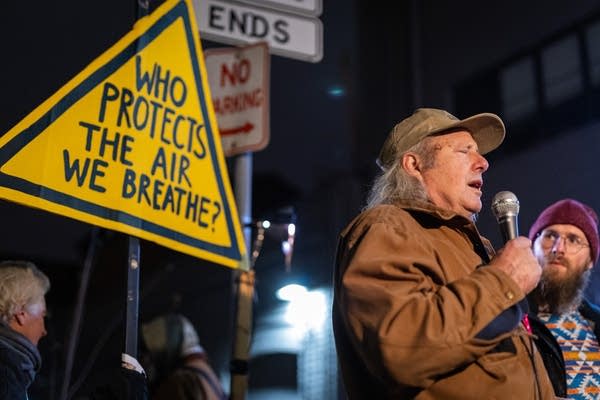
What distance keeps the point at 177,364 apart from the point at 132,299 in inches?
114

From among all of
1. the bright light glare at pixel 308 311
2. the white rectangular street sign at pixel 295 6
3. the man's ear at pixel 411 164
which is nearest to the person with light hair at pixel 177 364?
the white rectangular street sign at pixel 295 6

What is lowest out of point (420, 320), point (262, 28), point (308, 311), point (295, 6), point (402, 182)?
point (420, 320)

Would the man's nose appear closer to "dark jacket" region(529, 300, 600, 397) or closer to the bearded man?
the bearded man

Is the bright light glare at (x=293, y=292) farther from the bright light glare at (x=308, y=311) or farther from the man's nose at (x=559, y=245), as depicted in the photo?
the man's nose at (x=559, y=245)

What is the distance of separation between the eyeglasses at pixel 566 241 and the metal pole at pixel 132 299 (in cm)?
244

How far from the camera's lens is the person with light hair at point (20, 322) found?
13.2ft

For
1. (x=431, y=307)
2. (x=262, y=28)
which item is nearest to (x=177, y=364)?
(x=262, y=28)

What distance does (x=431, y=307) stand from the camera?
110 inches

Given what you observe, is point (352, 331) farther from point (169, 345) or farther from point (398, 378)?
point (169, 345)

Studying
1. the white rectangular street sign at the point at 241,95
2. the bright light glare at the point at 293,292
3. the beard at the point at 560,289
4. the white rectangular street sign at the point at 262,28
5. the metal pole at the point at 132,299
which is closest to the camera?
the metal pole at the point at 132,299

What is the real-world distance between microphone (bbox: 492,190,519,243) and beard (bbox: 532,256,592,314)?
5.03ft

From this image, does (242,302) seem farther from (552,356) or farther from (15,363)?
(552,356)

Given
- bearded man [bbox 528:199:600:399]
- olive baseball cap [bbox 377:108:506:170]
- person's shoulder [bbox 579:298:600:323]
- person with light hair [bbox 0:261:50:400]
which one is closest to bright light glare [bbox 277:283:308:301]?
bearded man [bbox 528:199:600:399]

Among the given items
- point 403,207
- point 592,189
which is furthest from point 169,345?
point 403,207
